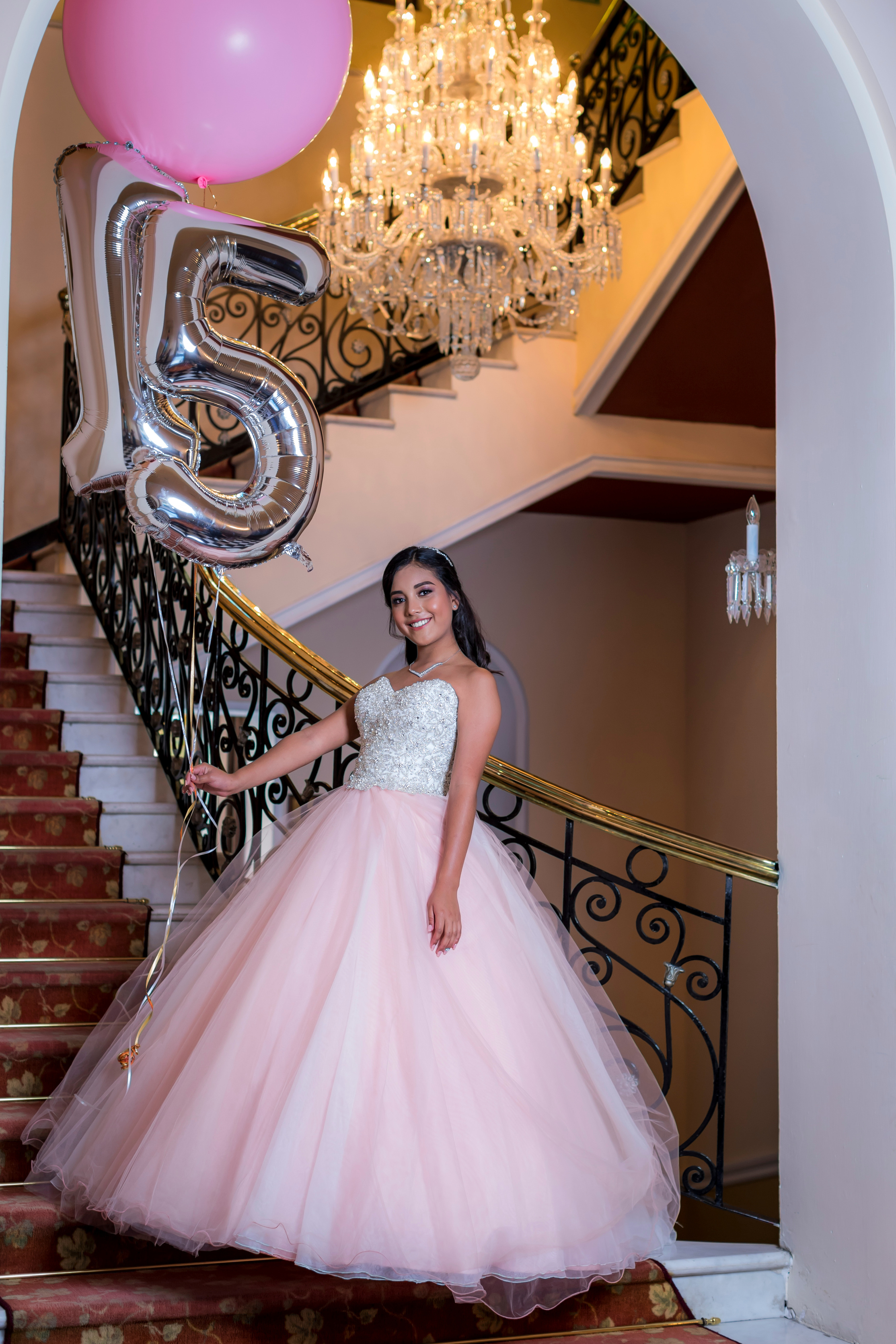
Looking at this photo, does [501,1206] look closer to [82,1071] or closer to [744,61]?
[82,1071]

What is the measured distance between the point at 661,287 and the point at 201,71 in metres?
3.81

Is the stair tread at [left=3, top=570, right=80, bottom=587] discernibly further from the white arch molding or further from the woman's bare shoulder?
the white arch molding

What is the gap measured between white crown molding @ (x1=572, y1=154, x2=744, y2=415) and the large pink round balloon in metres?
3.21

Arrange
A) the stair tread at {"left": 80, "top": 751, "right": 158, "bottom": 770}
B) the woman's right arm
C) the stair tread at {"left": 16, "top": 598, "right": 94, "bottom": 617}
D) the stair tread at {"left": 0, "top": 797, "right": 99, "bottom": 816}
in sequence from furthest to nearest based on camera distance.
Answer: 1. the stair tread at {"left": 16, "top": 598, "right": 94, "bottom": 617}
2. the stair tread at {"left": 80, "top": 751, "right": 158, "bottom": 770}
3. the stair tread at {"left": 0, "top": 797, "right": 99, "bottom": 816}
4. the woman's right arm

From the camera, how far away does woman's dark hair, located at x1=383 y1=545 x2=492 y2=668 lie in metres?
2.81

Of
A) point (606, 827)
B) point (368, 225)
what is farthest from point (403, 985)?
point (368, 225)

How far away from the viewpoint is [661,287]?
5.48 metres

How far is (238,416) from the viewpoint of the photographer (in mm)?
2246

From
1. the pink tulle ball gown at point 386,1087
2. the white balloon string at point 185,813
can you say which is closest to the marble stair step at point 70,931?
the white balloon string at point 185,813

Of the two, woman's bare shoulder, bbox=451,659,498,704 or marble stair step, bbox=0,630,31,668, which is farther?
marble stair step, bbox=0,630,31,668

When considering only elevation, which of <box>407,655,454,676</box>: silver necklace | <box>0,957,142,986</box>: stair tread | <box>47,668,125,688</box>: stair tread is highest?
<box>47,668,125,688</box>: stair tread

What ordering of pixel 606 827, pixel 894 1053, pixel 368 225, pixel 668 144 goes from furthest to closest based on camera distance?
pixel 668 144 < pixel 368 225 < pixel 606 827 < pixel 894 1053

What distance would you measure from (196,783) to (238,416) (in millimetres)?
880

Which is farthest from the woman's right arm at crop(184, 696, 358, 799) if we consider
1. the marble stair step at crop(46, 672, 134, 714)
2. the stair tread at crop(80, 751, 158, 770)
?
the marble stair step at crop(46, 672, 134, 714)
